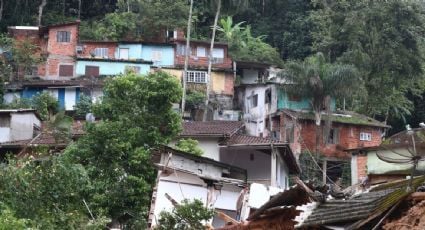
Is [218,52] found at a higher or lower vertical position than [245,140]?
higher

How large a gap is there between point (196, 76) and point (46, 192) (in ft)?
104

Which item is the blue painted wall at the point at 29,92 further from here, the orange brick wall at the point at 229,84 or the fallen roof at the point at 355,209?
the fallen roof at the point at 355,209

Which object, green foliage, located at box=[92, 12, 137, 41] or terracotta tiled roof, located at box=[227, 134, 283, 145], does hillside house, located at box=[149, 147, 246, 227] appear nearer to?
terracotta tiled roof, located at box=[227, 134, 283, 145]

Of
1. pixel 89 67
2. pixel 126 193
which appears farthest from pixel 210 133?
pixel 89 67

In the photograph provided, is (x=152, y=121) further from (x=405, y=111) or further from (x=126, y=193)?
(x=405, y=111)

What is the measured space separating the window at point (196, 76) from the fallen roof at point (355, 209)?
126ft

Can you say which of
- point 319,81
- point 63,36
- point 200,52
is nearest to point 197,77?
point 200,52

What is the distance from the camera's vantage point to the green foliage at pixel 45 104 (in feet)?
136

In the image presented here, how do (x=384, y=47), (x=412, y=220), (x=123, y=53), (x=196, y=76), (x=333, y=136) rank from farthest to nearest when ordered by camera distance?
(x=196, y=76)
(x=123, y=53)
(x=384, y=47)
(x=333, y=136)
(x=412, y=220)

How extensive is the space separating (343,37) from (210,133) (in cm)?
2152

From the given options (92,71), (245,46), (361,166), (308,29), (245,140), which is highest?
(308,29)

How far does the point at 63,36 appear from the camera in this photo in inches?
1950

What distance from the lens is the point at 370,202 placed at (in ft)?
32.5

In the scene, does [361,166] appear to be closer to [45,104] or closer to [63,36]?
[45,104]
